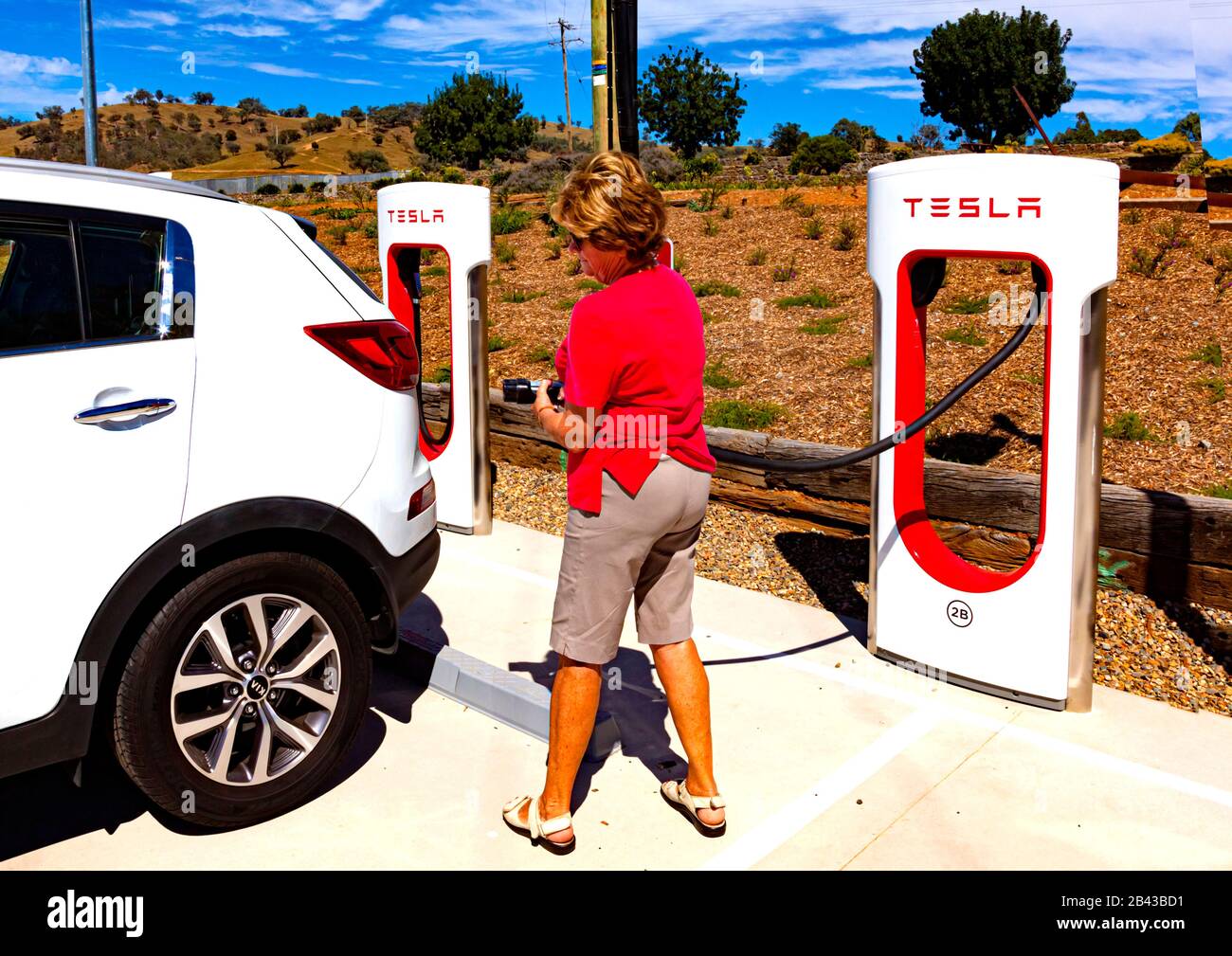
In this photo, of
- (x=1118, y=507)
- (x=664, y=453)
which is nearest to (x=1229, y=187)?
(x=1118, y=507)

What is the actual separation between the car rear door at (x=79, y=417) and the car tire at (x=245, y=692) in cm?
20

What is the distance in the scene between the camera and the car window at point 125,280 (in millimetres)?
3394

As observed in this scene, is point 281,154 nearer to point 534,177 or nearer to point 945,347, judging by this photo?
point 534,177

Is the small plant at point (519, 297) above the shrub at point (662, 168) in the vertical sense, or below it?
below

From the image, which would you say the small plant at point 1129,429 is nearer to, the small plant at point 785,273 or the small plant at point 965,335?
the small plant at point 965,335

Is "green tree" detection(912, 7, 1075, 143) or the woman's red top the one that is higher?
"green tree" detection(912, 7, 1075, 143)

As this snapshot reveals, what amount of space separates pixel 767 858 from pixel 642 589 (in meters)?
0.89

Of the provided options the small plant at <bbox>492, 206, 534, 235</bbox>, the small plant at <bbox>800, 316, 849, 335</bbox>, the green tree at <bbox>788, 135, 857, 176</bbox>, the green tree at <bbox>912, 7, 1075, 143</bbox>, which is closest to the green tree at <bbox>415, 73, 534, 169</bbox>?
the green tree at <bbox>912, 7, 1075, 143</bbox>

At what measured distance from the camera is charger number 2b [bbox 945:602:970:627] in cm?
479

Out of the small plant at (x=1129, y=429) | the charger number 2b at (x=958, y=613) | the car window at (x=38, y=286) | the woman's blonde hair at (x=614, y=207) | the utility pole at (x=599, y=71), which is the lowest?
the charger number 2b at (x=958, y=613)

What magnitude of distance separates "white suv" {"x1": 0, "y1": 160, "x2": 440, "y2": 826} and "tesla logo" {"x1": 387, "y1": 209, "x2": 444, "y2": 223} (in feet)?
10.3

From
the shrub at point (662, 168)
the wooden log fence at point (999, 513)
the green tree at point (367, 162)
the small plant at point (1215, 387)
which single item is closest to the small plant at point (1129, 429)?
the small plant at point (1215, 387)

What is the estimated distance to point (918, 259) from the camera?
482 cm

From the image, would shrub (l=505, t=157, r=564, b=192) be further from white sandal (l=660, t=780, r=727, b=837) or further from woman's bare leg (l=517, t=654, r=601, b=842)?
woman's bare leg (l=517, t=654, r=601, b=842)
